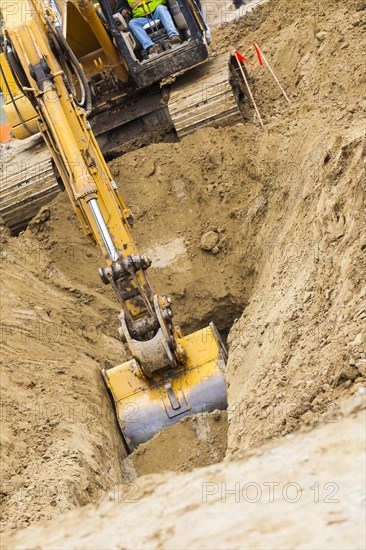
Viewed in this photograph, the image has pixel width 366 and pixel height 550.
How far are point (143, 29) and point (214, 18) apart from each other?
8.26 meters

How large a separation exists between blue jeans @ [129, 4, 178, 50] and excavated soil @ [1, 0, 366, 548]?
131 cm

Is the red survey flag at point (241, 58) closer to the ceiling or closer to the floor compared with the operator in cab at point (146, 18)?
closer to the floor

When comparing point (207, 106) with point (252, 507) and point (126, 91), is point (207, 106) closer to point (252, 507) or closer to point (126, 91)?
point (126, 91)

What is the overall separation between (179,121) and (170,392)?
437 centimetres

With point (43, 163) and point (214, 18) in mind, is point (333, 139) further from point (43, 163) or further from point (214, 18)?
point (214, 18)

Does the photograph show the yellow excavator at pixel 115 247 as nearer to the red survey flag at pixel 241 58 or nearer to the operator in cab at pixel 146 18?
the operator in cab at pixel 146 18

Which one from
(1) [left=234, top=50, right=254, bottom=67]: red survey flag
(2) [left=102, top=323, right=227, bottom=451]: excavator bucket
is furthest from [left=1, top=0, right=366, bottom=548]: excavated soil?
(1) [left=234, top=50, right=254, bottom=67]: red survey flag

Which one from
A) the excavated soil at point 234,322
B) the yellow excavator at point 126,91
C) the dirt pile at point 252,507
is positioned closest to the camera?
the dirt pile at point 252,507

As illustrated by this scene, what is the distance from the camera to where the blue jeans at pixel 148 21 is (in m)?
10.6

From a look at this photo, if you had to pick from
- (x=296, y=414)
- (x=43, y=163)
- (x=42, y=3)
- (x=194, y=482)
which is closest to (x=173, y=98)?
(x=43, y=163)

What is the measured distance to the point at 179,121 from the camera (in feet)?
35.6

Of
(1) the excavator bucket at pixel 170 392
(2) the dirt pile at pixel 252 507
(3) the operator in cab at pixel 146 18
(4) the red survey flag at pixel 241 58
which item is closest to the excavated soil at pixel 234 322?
(2) the dirt pile at pixel 252 507

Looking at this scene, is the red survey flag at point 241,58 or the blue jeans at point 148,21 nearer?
the blue jeans at point 148,21

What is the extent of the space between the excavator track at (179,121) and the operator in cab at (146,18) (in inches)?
27.1
